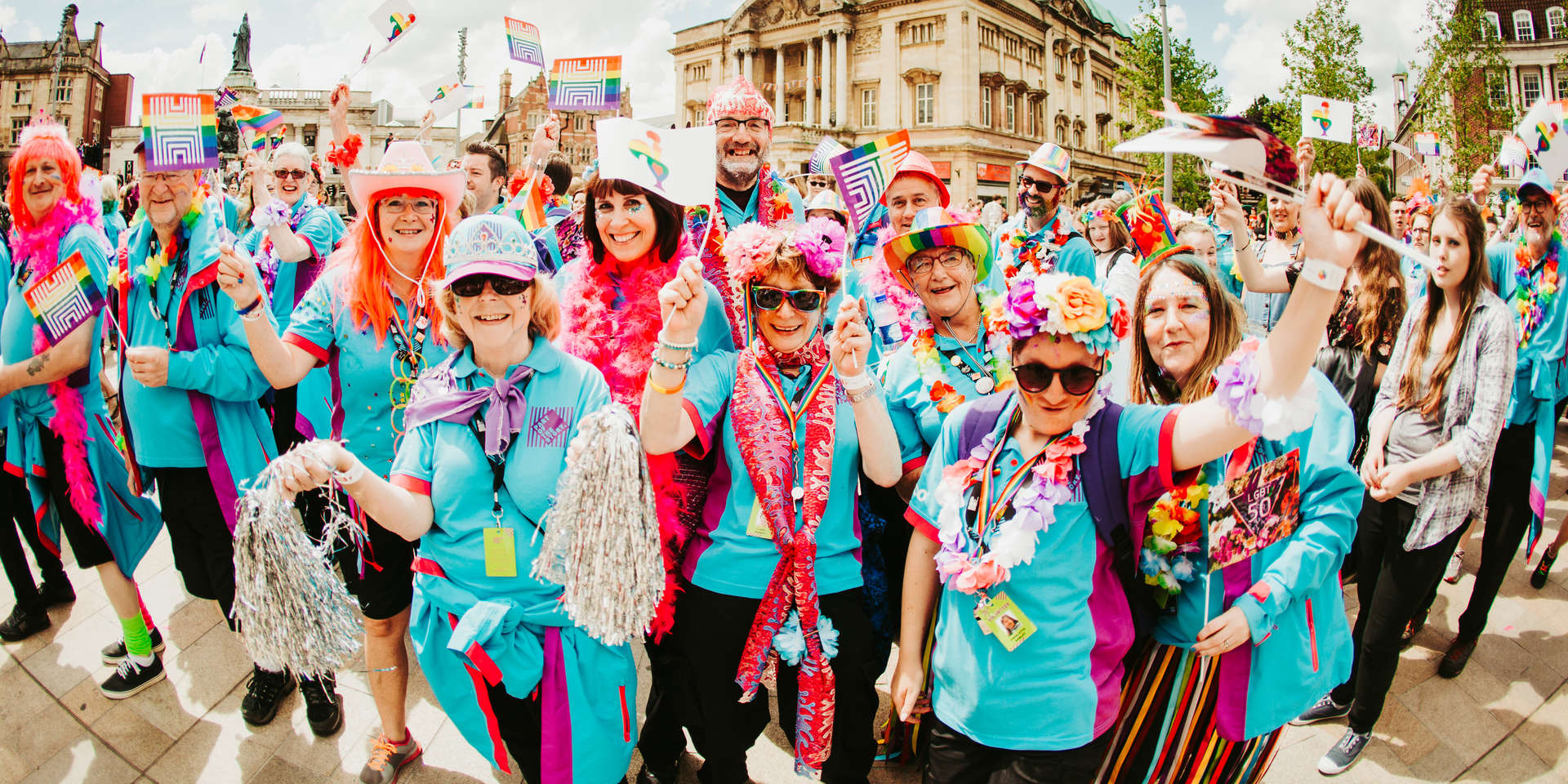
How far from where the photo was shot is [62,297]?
3.30 m

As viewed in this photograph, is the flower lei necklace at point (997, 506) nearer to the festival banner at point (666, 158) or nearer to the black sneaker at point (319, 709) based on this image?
the festival banner at point (666, 158)

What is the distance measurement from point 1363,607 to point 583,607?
314cm

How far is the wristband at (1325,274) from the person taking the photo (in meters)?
1.44

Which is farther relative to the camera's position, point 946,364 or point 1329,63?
point 1329,63

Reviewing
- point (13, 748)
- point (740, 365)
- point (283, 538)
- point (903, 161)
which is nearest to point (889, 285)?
point (903, 161)

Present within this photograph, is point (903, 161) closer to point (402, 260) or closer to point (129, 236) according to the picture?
point (402, 260)

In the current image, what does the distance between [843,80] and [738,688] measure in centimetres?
4230

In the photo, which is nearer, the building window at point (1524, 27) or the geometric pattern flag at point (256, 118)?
the geometric pattern flag at point (256, 118)

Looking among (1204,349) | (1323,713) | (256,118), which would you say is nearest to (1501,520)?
(1323,713)

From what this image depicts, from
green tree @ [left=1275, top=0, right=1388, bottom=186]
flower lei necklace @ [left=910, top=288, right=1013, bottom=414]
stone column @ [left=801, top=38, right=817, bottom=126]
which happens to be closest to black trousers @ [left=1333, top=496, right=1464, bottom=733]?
flower lei necklace @ [left=910, top=288, right=1013, bottom=414]

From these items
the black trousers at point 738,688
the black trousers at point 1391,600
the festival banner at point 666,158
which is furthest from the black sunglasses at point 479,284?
the black trousers at point 1391,600

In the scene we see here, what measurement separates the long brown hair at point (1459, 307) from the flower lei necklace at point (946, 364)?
1.71 metres

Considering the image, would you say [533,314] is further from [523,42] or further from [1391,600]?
[523,42]

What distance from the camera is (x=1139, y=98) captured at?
23766 mm
